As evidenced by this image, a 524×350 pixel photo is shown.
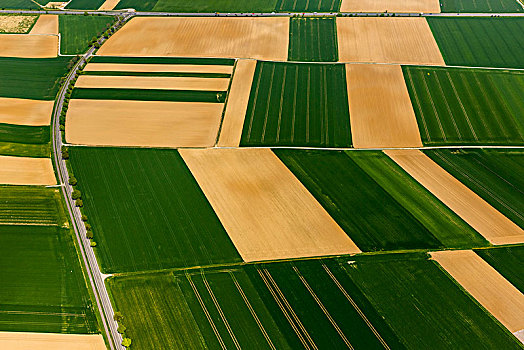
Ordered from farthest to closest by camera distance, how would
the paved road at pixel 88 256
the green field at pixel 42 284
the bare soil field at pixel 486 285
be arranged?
the green field at pixel 42 284 → the paved road at pixel 88 256 → the bare soil field at pixel 486 285

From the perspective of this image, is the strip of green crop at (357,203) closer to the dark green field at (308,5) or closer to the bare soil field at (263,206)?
the bare soil field at (263,206)

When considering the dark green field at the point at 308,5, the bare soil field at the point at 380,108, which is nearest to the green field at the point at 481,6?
the dark green field at the point at 308,5

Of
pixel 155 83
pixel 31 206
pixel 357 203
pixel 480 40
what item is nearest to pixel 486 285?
pixel 357 203

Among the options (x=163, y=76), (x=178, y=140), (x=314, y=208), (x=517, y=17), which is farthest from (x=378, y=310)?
(x=517, y=17)

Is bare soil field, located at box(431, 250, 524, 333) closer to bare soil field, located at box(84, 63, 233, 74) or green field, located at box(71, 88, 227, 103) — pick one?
green field, located at box(71, 88, 227, 103)

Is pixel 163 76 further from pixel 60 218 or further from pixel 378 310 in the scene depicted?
pixel 378 310

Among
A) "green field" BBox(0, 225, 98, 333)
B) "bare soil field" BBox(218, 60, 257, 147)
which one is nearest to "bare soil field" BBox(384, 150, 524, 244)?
"bare soil field" BBox(218, 60, 257, 147)

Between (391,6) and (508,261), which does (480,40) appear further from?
(508,261)
